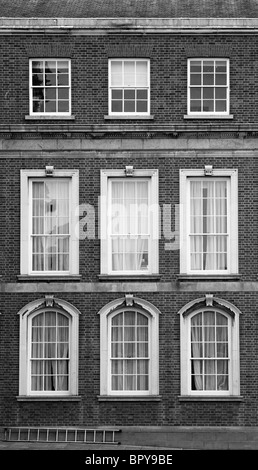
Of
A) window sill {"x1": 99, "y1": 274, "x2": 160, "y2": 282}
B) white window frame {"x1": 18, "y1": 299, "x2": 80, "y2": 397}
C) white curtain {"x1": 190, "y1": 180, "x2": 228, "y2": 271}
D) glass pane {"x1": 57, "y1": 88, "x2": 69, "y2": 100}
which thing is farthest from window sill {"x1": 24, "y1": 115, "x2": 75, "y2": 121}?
white window frame {"x1": 18, "y1": 299, "x2": 80, "y2": 397}

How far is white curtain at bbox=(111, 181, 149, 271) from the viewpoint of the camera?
40375 millimetres

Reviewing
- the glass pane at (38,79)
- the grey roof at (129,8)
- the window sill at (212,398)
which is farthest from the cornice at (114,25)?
the window sill at (212,398)

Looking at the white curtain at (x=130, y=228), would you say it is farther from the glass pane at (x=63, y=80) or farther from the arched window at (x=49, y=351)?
the glass pane at (x=63, y=80)

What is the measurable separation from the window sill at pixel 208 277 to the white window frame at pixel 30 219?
324 centimetres

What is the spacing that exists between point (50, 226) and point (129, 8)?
7806 millimetres

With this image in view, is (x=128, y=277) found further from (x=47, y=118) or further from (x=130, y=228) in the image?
(x=47, y=118)

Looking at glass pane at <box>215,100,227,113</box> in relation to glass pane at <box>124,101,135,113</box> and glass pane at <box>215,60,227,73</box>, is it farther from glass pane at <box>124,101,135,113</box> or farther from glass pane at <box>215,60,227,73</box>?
glass pane at <box>124,101,135,113</box>

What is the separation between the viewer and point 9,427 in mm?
39594

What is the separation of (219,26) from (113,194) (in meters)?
6.09

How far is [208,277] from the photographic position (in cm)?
3984

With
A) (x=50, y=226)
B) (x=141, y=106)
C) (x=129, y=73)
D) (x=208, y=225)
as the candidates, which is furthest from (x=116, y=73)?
(x=208, y=225)

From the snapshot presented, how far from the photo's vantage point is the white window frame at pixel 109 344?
39.8m

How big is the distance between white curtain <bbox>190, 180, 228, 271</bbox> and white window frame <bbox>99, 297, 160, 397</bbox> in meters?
1.99

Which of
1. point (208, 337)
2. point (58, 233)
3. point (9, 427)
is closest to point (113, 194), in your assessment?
point (58, 233)
